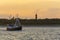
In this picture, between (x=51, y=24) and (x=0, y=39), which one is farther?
(x=51, y=24)

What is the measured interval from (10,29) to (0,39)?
97.1ft

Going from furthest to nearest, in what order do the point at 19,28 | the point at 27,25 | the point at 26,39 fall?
the point at 27,25 → the point at 19,28 → the point at 26,39

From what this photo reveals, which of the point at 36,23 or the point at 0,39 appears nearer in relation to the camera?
the point at 0,39

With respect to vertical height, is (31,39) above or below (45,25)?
above

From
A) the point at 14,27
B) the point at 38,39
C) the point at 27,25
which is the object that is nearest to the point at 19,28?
the point at 14,27

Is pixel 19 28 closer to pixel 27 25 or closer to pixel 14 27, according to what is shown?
pixel 14 27

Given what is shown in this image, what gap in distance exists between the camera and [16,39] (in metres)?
63.8

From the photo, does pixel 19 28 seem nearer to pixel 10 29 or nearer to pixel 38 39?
pixel 10 29

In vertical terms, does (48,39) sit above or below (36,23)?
above

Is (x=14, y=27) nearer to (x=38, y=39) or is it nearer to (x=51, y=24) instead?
(x=38, y=39)

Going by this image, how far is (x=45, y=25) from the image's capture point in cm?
14888

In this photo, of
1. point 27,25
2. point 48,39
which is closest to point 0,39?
point 48,39

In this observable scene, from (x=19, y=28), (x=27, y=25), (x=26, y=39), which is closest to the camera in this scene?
(x=26, y=39)

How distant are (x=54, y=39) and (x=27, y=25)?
82.9m
